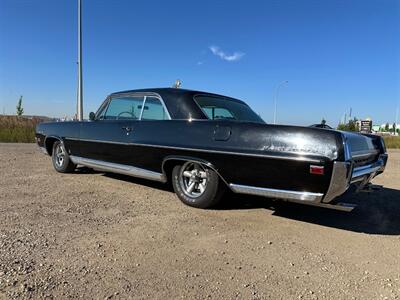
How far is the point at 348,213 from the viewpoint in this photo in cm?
485

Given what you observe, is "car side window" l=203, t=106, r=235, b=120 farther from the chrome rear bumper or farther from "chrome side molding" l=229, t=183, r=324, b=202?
the chrome rear bumper

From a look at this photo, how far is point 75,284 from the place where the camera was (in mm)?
2604

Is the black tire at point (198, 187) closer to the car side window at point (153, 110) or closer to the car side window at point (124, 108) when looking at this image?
the car side window at point (153, 110)

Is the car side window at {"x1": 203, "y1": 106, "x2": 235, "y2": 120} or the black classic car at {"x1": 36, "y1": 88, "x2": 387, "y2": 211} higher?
the car side window at {"x1": 203, "y1": 106, "x2": 235, "y2": 120}

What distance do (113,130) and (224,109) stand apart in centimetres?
170

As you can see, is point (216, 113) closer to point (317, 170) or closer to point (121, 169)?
point (121, 169)

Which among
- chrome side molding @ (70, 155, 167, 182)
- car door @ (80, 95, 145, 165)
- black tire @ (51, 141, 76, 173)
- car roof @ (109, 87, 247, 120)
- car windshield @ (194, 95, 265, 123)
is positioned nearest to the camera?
car roof @ (109, 87, 247, 120)

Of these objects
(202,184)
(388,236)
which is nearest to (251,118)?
(202,184)

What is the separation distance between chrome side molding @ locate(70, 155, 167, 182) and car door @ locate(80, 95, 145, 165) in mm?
61

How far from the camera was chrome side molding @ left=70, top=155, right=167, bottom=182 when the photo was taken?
199 inches

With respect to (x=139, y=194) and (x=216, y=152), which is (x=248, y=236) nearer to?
(x=216, y=152)

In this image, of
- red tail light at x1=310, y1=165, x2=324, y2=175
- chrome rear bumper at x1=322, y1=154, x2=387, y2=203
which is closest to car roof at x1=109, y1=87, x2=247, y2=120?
red tail light at x1=310, y1=165, x2=324, y2=175

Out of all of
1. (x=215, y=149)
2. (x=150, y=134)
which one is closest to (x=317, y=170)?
(x=215, y=149)

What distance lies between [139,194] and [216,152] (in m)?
1.64
